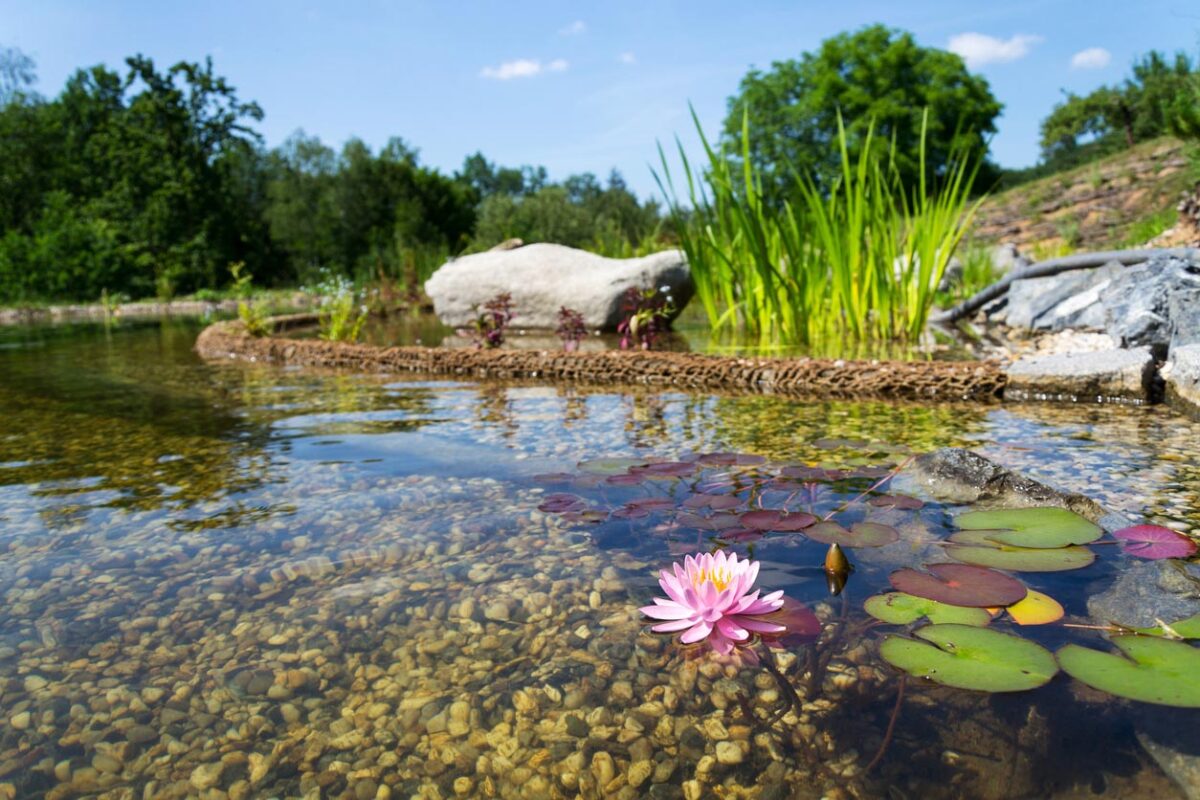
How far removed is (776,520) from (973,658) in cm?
63

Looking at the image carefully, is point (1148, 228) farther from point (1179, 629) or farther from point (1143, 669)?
point (1143, 669)

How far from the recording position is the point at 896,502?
1858 millimetres

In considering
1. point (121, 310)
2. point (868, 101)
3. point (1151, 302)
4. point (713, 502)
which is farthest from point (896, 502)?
point (868, 101)

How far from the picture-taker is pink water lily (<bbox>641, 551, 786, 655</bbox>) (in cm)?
120

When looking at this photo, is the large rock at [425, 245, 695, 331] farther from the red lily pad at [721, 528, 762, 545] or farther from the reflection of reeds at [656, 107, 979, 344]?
the red lily pad at [721, 528, 762, 545]

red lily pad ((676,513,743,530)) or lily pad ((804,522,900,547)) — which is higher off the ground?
lily pad ((804,522,900,547))

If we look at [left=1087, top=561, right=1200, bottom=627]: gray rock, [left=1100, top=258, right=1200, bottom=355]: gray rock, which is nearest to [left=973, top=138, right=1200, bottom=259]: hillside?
[left=1100, top=258, right=1200, bottom=355]: gray rock

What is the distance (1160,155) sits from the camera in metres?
13.8

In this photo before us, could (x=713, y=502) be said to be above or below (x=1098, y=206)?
below

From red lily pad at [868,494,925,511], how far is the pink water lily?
29.0 inches

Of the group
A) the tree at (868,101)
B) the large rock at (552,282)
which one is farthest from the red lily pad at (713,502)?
the tree at (868,101)

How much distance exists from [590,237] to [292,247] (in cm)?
1373

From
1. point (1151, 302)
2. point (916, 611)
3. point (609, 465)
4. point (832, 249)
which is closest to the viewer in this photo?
point (916, 611)

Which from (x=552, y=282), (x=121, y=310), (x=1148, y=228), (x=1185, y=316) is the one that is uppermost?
(x=1148, y=228)
